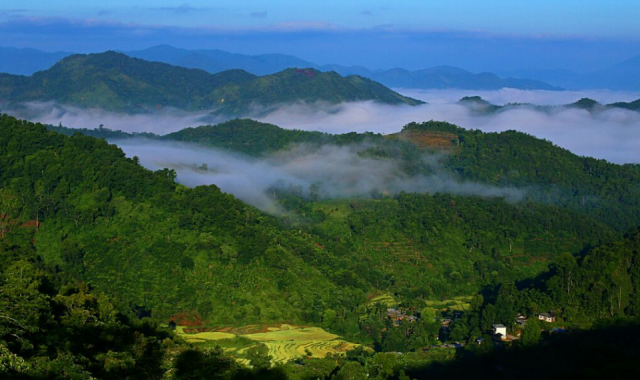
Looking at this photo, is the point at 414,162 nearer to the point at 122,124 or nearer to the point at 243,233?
the point at 243,233

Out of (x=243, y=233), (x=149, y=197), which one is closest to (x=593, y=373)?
(x=243, y=233)

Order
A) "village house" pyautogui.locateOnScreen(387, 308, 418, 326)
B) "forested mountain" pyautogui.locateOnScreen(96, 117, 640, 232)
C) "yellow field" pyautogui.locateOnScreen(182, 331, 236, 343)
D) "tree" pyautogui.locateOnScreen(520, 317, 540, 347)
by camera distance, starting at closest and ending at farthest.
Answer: "tree" pyautogui.locateOnScreen(520, 317, 540, 347), "yellow field" pyautogui.locateOnScreen(182, 331, 236, 343), "village house" pyautogui.locateOnScreen(387, 308, 418, 326), "forested mountain" pyautogui.locateOnScreen(96, 117, 640, 232)

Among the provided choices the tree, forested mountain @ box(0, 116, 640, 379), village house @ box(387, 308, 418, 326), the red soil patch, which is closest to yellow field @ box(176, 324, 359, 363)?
forested mountain @ box(0, 116, 640, 379)

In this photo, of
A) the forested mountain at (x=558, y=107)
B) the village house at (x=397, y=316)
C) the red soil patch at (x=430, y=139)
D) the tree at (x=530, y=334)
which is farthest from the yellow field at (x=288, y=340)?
the forested mountain at (x=558, y=107)

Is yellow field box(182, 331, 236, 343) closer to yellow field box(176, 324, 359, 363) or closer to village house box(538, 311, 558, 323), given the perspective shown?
yellow field box(176, 324, 359, 363)

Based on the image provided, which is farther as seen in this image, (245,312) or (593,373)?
(245,312)

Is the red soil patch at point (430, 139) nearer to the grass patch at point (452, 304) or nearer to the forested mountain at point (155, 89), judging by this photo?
the grass patch at point (452, 304)
